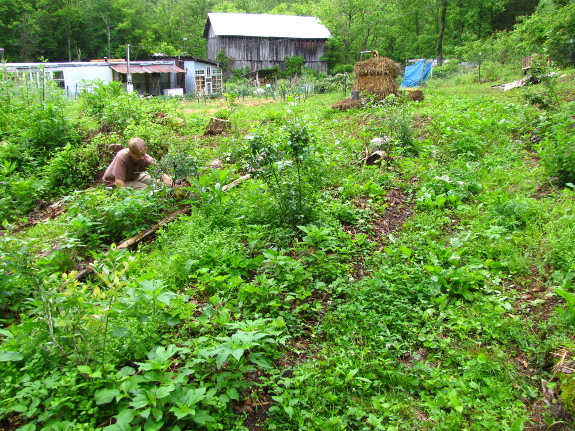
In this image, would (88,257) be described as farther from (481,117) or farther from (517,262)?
(481,117)

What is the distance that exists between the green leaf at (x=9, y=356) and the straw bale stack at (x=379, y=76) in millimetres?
12896

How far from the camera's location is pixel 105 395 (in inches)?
96.0

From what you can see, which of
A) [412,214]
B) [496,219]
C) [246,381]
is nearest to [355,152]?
[412,214]

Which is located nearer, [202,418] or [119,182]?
[202,418]

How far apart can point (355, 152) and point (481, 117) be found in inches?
128

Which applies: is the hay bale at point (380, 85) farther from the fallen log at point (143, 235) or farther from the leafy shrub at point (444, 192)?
the fallen log at point (143, 235)

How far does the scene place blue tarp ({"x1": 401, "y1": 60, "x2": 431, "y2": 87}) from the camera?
24.0 metres

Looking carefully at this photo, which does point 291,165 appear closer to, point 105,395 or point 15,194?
point 105,395

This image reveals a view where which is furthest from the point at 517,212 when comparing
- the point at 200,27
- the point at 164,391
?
the point at 200,27

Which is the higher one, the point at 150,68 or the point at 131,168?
the point at 150,68

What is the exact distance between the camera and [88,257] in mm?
4711

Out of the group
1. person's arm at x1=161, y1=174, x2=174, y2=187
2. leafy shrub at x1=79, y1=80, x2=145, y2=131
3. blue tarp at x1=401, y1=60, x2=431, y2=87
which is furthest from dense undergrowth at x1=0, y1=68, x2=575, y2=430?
blue tarp at x1=401, y1=60, x2=431, y2=87

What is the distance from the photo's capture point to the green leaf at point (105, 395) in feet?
7.93

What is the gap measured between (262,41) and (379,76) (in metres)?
26.4
